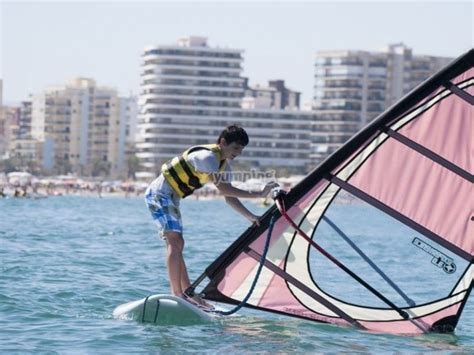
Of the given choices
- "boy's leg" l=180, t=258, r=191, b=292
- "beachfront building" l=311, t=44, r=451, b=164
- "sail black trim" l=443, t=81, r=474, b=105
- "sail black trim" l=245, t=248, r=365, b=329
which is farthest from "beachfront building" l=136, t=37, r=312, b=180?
"sail black trim" l=443, t=81, r=474, b=105

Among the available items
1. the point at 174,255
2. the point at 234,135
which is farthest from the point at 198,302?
the point at 234,135

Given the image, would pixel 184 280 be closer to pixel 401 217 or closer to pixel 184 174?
pixel 184 174

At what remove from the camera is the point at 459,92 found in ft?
28.4

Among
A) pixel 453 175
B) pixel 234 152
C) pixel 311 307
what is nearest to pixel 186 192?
pixel 234 152

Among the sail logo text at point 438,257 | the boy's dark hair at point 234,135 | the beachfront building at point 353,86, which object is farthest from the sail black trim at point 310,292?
the beachfront building at point 353,86

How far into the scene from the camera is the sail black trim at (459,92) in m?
8.65

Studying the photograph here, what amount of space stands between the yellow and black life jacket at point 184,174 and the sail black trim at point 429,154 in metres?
1.22

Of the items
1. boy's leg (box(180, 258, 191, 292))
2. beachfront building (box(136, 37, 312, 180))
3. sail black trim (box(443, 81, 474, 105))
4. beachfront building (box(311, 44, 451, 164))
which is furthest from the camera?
beachfront building (box(311, 44, 451, 164))

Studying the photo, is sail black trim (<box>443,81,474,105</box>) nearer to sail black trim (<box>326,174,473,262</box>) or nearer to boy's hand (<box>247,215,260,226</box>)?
sail black trim (<box>326,174,473,262</box>)

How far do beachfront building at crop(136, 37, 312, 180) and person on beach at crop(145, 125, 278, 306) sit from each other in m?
139

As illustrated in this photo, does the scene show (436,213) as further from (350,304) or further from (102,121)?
Result: (102,121)

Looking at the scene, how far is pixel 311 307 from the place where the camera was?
9.47 metres

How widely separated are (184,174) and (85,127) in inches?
5934

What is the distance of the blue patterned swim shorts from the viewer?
30.0 ft
